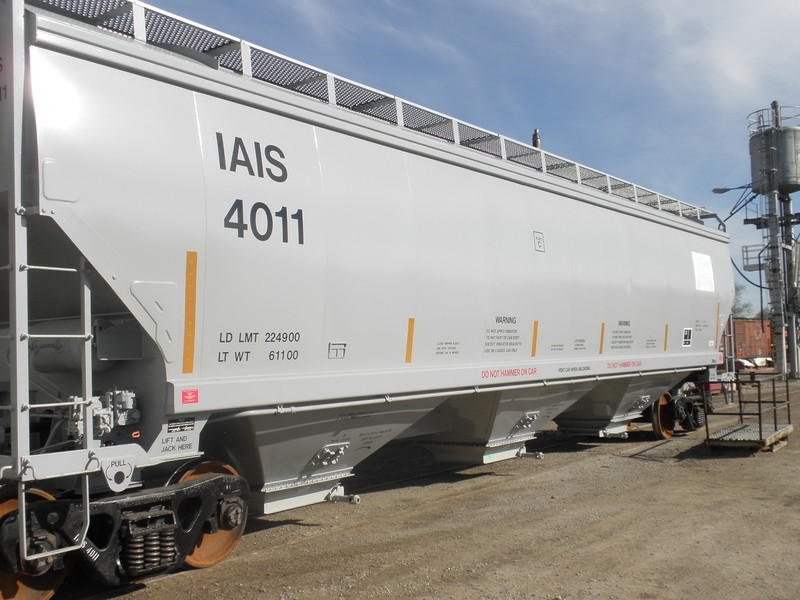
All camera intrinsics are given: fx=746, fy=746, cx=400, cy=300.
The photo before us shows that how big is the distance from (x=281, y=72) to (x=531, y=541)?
4.51 meters

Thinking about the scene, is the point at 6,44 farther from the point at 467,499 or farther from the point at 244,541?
the point at 467,499

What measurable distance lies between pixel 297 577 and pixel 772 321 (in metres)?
29.4

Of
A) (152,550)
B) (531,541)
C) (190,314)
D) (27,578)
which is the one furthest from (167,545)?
(531,541)

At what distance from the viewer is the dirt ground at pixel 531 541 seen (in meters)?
5.17

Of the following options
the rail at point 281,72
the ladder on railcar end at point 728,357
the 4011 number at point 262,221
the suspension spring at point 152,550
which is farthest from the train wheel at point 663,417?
the suspension spring at point 152,550

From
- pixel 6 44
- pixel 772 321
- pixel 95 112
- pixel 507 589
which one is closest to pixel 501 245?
pixel 507 589

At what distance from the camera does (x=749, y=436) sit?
11.0 metres

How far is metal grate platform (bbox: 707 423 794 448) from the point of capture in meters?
10.6

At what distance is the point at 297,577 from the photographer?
17.8 feet

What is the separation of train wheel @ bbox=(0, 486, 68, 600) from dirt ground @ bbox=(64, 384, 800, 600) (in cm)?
48

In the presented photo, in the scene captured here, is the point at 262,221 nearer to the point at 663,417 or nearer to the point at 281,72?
the point at 281,72

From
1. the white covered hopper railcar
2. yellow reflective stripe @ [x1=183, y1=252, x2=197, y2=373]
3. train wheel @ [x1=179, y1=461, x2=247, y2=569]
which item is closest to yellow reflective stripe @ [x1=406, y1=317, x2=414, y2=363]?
the white covered hopper railcar

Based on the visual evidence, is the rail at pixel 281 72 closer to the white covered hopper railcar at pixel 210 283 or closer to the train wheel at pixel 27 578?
the white covered hopper railcar at pixel 210 283

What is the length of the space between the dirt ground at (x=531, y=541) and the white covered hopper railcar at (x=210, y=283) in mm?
462
